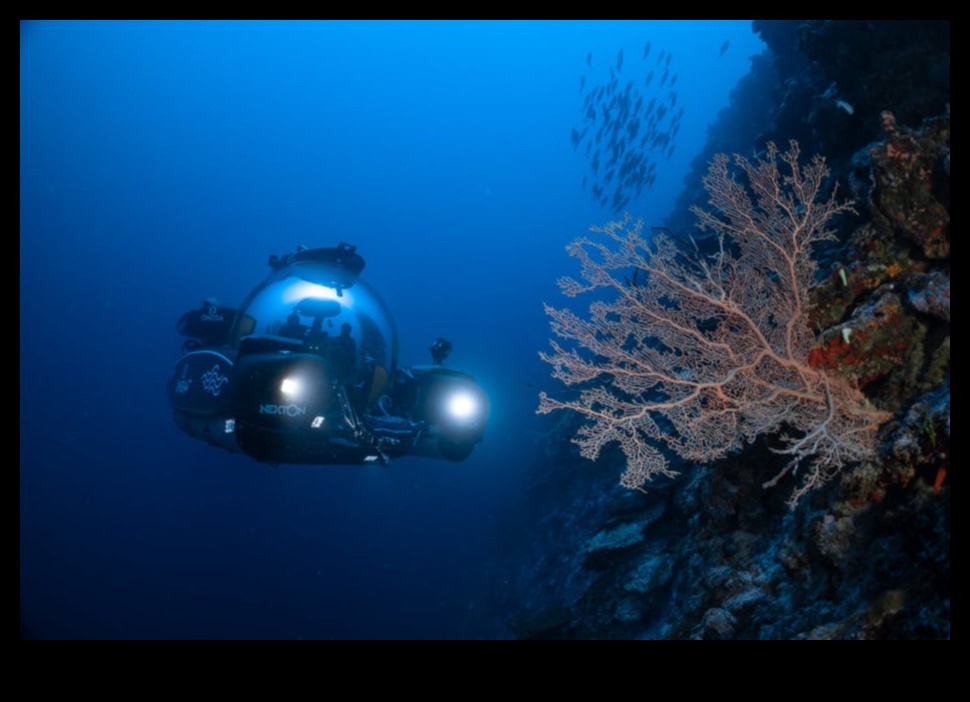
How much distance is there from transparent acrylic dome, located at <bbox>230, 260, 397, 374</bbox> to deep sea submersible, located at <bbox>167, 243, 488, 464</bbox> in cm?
1

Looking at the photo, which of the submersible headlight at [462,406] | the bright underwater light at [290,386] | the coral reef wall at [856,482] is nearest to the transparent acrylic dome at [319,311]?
the submersible headlight at [462,406]

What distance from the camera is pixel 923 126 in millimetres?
4004

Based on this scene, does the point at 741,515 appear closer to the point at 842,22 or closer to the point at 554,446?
the point at 842,22

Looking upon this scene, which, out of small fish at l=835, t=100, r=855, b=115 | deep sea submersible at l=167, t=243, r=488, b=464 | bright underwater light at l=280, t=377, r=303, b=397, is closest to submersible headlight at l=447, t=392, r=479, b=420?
deep sea submersible at l=167, t=243, r=488, b=464

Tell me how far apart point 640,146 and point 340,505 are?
33.8m

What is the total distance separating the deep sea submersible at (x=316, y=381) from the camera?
4.49m

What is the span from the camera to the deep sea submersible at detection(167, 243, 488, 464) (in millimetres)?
4492

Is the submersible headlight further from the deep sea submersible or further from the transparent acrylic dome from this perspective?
the transparent acrylic dome

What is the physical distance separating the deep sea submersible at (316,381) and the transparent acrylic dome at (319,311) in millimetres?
15

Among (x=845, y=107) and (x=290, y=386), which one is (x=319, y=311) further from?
(x=845, y=107)

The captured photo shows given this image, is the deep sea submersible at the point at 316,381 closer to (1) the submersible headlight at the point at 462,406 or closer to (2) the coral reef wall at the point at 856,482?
(1) the submersible headlight at the point at 462,406

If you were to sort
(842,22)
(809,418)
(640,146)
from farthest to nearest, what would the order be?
(640,146) → (842,22) → (809,418)

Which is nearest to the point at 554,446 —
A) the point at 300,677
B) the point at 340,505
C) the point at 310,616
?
the point at 300,677

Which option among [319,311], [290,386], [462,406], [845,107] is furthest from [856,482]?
[319,311]
